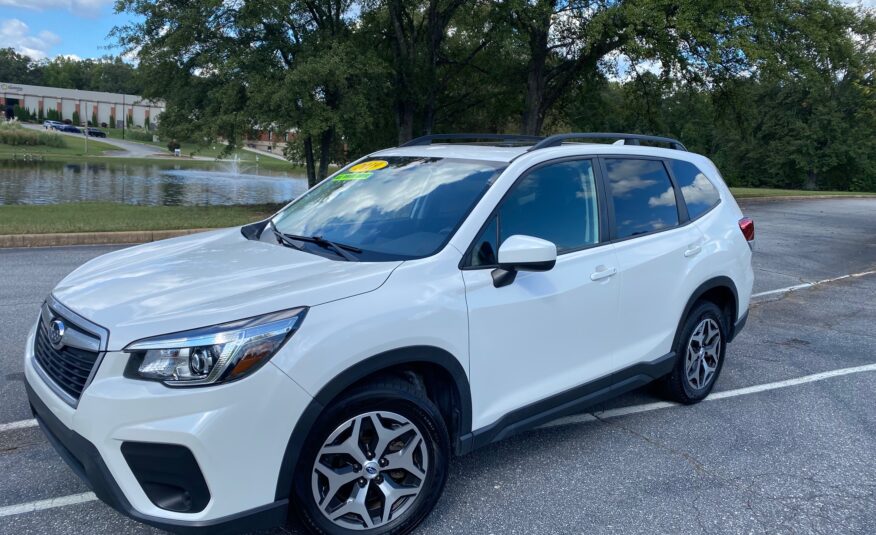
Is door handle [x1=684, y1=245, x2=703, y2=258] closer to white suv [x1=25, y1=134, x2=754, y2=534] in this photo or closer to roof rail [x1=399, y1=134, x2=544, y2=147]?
white suv [x1=25, y1=134, x2=754, y2=534]

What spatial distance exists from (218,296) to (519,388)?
5.10 feet

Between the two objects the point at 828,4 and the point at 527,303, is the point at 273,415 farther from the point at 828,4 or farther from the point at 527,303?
the point at 828,4

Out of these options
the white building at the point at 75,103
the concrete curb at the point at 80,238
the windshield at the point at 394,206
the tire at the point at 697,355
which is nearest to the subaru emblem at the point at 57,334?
the windshield at the point at 394,206

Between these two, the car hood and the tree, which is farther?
the tree

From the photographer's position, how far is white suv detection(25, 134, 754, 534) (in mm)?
2420

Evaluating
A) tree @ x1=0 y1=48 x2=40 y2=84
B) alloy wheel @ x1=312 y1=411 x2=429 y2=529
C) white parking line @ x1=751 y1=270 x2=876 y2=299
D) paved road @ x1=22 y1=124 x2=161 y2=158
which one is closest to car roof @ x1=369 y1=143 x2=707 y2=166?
alloy wheel @ x1=312 y1=411 x2=429 y2=529

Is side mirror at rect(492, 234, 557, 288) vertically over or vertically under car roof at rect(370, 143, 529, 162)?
under

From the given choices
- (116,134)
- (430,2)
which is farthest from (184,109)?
(116,134)

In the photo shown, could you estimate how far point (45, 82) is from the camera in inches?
5305

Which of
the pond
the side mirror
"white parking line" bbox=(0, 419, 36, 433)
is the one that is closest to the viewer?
the side mirror

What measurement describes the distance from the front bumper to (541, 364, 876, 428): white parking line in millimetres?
2215

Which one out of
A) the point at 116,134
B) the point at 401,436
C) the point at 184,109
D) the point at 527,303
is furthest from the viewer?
the point at 116,134

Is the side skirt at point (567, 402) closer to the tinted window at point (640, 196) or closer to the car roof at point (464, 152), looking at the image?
the tinted window at point (640, 196)

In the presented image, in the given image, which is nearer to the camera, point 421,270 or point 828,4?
point 421,270
